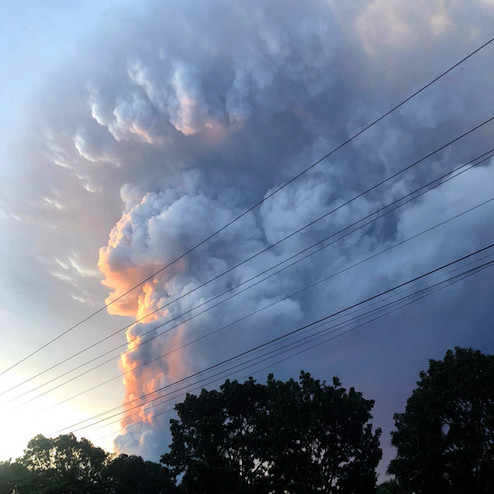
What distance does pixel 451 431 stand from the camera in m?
36.1

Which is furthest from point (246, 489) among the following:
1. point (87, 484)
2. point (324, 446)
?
point (87, 484)

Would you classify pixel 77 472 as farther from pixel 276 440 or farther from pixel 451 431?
pixel 451 431

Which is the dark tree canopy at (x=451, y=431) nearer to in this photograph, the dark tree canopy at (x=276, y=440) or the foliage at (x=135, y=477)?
the dark tree canopy at (x=276, y=440)

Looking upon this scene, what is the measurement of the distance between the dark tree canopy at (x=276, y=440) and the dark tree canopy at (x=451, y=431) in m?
6.02

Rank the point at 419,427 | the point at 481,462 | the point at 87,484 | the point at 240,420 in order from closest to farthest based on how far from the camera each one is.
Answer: the point at 481,462 → the point at 419,427 → the point at 240,420 → the point at 87,484

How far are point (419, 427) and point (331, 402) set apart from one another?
10242mm

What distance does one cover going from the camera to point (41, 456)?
72.2 meters

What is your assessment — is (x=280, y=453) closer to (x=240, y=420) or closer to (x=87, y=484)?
(x=240, y=420)

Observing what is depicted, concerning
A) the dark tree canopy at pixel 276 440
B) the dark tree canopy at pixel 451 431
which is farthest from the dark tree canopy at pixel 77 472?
the dark tree canopy at pixel 451 431

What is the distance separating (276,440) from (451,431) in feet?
60.5

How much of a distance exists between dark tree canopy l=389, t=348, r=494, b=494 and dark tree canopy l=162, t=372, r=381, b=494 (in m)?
6.02

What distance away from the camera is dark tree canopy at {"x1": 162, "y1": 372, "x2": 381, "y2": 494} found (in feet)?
143

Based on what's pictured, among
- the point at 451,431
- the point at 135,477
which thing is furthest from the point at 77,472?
the point at 451,431

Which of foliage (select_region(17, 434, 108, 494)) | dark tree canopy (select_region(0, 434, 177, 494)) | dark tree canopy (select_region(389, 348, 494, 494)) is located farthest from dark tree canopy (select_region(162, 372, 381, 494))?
foliage (select_region(17, 434, 108, 494))
